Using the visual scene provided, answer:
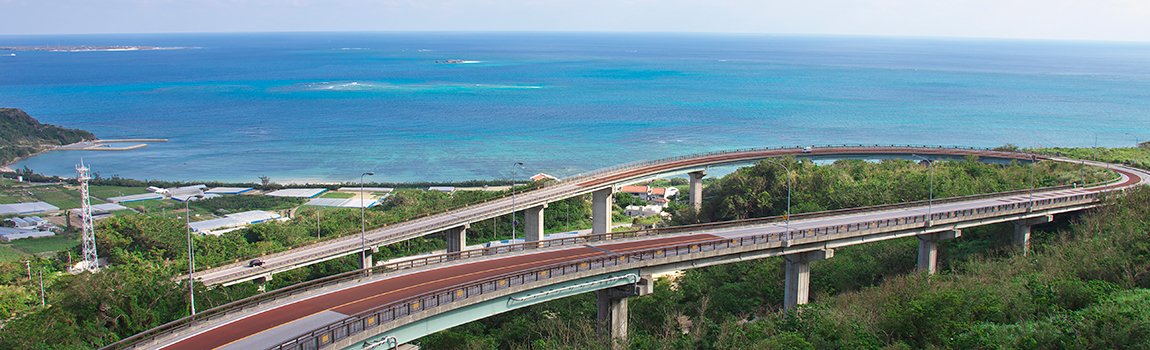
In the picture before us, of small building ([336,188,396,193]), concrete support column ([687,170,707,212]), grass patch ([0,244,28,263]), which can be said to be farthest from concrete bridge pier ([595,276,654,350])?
small building ([336,188,396,193])

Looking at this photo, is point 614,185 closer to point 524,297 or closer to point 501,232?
point 501,232

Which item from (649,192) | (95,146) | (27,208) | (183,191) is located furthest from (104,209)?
(649,192)

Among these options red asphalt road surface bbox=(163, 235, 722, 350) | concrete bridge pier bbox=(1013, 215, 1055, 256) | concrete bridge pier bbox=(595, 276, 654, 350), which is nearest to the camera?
red asphalt road surface bbox=(163, 235, 722, 350)

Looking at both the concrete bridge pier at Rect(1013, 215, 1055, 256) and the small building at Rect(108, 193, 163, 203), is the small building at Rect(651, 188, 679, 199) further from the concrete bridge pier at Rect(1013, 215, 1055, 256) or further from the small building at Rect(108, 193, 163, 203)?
the small building at Rect(108, 193, 163, 203)

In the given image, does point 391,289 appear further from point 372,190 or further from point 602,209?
point 372,190

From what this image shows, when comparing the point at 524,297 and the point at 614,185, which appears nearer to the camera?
the point at 524,297

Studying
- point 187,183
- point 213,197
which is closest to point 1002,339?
point 213,197
